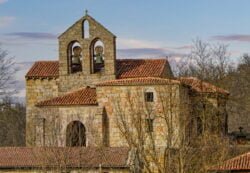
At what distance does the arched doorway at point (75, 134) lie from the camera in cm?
4384

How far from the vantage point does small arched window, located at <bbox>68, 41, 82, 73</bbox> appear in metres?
47.5

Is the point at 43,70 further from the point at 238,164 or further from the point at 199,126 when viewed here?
the point at 238,164

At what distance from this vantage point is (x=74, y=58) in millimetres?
47969

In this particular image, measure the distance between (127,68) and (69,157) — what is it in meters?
11.1

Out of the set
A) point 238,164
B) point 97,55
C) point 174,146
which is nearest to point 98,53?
point 97,55

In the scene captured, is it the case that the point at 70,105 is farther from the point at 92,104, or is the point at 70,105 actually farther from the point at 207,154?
the point at 207,154

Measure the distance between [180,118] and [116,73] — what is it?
1833 cm

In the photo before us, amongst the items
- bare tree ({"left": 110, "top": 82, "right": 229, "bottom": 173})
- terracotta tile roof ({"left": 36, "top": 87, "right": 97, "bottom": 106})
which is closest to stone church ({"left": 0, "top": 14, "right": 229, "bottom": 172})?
terracotta tile roof ({"left": 36, "top": 87, "right": 97, "bottom": 106})

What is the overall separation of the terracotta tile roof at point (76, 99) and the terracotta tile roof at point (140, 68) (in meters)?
2.43

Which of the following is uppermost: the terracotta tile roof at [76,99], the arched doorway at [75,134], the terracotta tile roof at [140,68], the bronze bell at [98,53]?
the bronze bell at [98,53]

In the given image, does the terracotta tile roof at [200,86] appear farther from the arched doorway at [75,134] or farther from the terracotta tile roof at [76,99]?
the arched doorway at [75,134]

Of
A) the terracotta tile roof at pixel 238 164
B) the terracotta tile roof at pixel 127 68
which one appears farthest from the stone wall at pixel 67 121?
the terracotta tile roof at pixel 238 164

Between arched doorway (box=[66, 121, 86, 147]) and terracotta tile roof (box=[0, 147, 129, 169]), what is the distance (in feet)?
13.2

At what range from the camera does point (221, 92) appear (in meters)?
45.6
